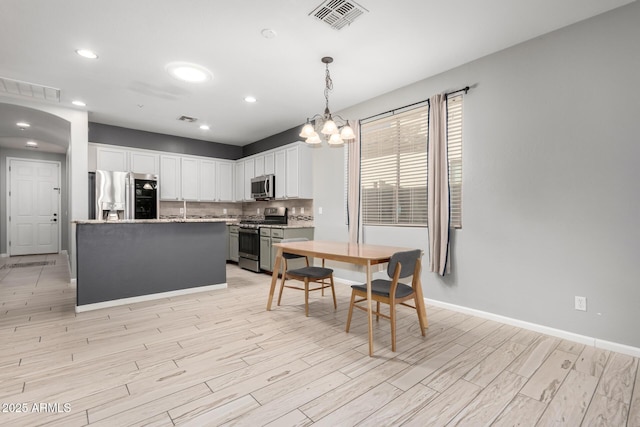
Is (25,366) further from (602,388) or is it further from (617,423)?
(602,388)

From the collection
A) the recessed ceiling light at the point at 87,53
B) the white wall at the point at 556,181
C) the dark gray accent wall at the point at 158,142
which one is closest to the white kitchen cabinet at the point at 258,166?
the dark gray accent wall at the point at 158,142

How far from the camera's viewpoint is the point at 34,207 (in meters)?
7.70

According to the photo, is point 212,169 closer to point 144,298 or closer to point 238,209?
point 238,209

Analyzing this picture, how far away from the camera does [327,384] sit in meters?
1.95

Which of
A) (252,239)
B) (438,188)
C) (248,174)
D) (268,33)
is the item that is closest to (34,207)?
(248,174)

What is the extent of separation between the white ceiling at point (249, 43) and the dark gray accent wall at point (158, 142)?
1.17 meters

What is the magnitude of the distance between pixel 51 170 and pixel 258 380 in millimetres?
9069

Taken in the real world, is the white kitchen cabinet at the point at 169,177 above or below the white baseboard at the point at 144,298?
above

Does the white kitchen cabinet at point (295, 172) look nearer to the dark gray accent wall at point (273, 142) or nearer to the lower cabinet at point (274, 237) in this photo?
the dark gray accent wall at point (273, 142)

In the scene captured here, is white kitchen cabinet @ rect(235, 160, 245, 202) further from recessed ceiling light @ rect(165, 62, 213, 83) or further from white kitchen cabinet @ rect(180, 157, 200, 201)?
recessed ceiling light @ rect(165, 62, 213, 83)

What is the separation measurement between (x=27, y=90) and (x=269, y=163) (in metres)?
3.57

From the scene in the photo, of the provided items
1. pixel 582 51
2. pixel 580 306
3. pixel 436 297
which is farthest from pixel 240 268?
pixel 582 51

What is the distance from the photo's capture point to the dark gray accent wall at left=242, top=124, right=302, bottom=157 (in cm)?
587

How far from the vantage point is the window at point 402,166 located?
3.47m
